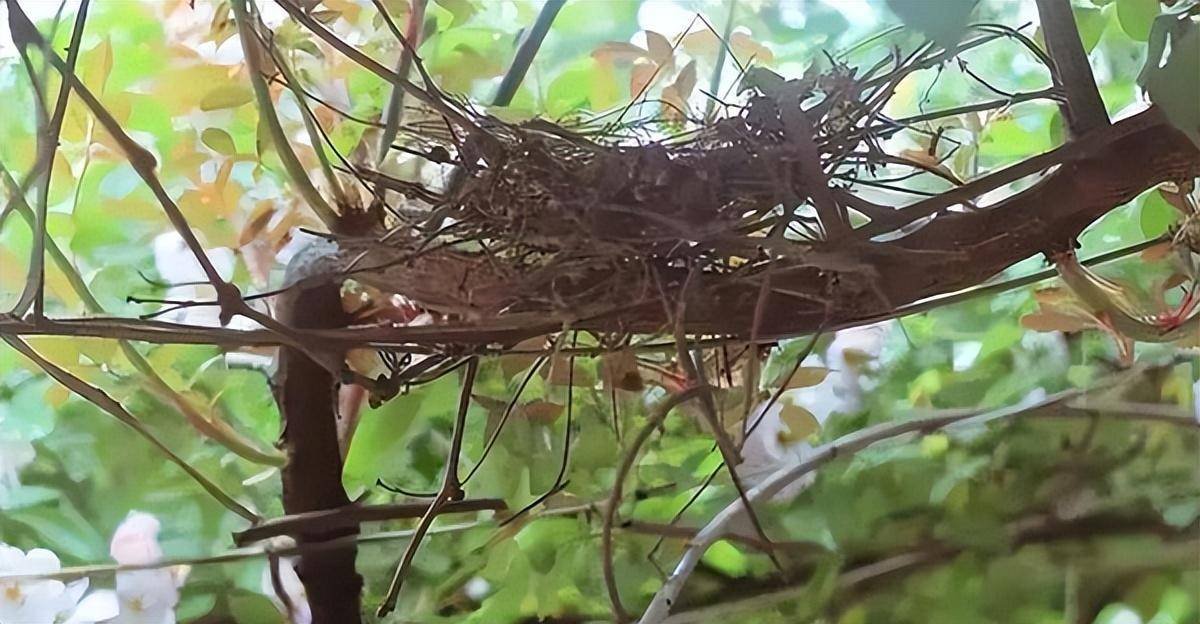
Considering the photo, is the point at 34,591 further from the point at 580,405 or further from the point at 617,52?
the point at 617,52

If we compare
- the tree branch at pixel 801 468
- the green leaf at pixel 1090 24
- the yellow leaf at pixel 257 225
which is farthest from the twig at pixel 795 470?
the yellow leaf at pixel 257 225

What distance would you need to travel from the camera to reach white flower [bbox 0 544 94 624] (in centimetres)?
61

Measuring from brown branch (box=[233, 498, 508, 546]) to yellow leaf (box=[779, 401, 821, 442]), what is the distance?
0.20m

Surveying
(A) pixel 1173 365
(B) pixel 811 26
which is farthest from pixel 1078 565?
(B) pixel 811 26

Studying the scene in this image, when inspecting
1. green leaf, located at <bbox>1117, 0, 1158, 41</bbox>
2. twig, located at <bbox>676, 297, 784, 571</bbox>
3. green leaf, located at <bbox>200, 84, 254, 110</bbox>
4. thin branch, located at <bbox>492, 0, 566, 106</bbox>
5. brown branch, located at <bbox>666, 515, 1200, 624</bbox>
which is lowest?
brown branch, located at <bbox>666, 515, 1200, 624</bbox>

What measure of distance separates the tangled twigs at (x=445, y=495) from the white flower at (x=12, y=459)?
241 millimetres

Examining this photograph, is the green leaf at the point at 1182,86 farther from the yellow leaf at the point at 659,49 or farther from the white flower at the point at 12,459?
the white flower at the point at 12,459

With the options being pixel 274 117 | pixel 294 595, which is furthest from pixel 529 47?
pixel 294 595

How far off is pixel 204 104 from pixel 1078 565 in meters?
0.61

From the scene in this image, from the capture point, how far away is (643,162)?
460 mm

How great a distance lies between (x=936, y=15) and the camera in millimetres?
438

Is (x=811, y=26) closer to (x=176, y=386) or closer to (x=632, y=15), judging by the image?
(x=632, y=15)

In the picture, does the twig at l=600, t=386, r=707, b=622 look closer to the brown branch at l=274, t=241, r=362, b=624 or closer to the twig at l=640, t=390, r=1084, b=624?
the twig at l=640, t=390, r=1084, b=624

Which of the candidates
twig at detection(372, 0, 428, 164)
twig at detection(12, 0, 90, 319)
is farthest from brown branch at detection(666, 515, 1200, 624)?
twig at detection(12, 0, 90, 319)
